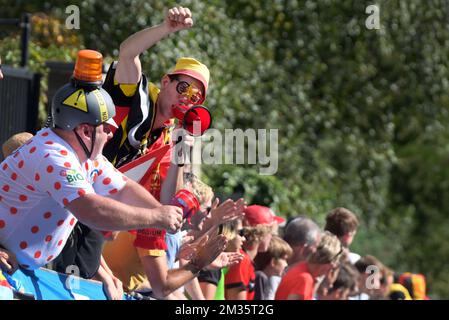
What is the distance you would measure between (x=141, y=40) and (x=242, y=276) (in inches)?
106

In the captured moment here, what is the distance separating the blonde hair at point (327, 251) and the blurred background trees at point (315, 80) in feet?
9.72

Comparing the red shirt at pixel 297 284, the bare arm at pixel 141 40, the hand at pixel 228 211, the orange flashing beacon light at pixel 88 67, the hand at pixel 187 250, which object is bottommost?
the red shirt at pixel 297 284

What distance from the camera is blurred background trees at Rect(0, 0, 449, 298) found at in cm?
1210

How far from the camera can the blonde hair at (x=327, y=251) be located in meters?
8.55

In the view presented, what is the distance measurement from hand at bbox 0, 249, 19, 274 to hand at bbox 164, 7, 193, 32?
1.42m

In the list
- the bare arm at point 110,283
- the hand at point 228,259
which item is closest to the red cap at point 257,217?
the hand at point 228,259

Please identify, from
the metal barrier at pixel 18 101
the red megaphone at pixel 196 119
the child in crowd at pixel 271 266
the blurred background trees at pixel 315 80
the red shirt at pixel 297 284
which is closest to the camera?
the red megaphone at pixel 196 119

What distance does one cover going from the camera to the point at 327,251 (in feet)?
28.0

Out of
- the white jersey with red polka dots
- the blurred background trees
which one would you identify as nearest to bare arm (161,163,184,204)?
the white jersey with red polka dots

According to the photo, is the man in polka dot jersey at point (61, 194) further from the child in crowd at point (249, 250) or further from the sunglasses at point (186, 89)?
the child in crowd at point (249, 250)

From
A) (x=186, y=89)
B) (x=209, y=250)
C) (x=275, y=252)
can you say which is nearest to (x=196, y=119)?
(x=186, y=89)

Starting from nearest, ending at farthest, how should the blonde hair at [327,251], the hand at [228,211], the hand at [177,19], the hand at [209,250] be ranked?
1. the hand at [177,19]
2. the hand at [209,250]
3. the hand at [228,211]
4. the blonde hair at [327,251]

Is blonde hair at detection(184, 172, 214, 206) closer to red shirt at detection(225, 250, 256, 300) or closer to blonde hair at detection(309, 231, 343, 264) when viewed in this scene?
red shirt at detection(225, 250, 256, 300)
